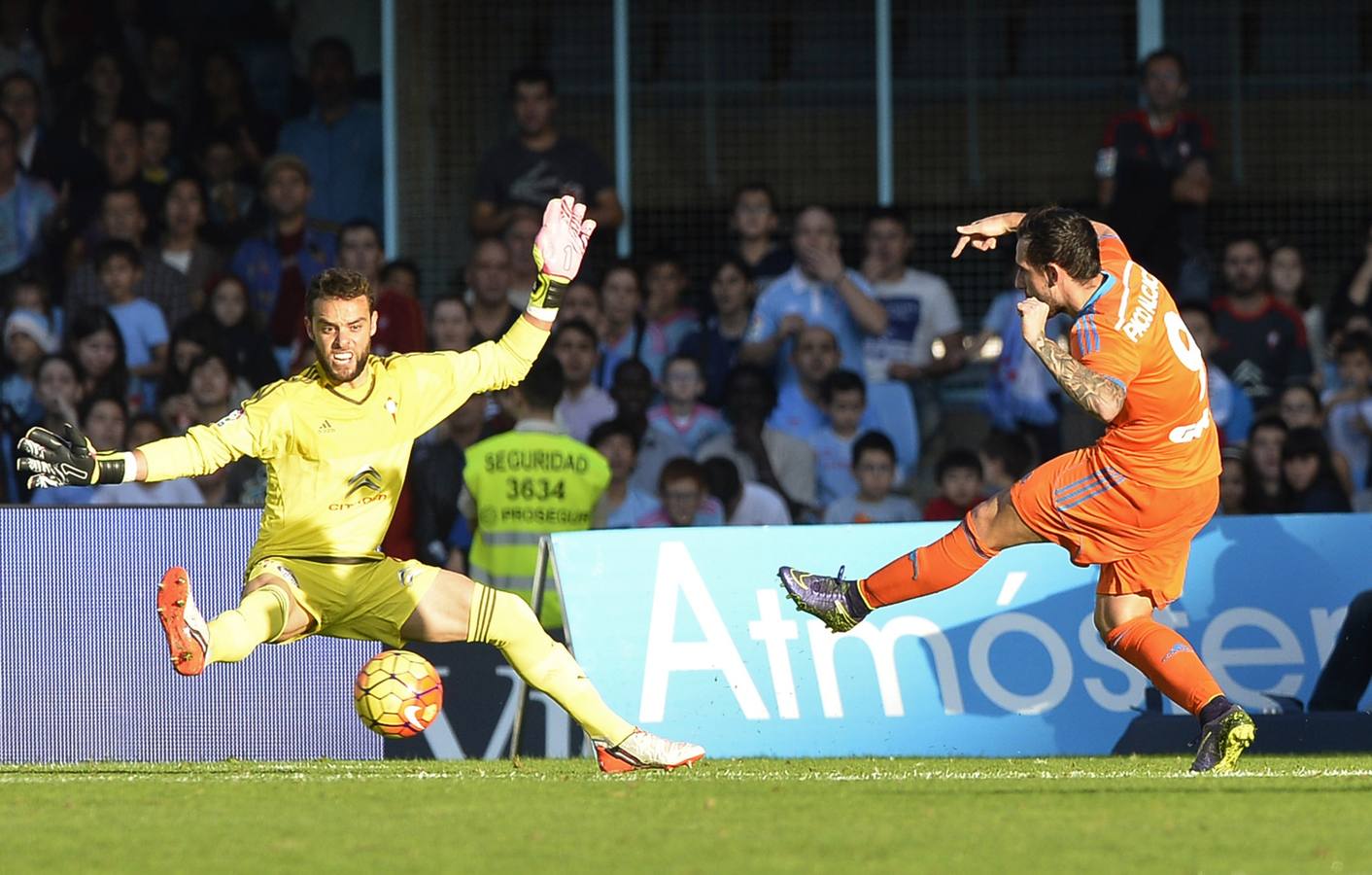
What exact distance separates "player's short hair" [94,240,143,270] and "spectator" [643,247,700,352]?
3167 millimetres

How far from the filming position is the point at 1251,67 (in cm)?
1426

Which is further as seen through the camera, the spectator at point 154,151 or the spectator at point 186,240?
the spectator at point 154,151

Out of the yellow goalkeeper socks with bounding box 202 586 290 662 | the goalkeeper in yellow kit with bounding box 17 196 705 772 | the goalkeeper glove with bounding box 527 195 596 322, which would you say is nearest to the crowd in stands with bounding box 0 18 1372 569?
the goalkeeper glove with bounding box 527 195 596 322

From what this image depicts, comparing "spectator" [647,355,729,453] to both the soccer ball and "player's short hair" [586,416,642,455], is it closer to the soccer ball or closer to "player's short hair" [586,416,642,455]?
"player's short hair" [586,416,642,455]

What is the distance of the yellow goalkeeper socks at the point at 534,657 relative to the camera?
26.4 feet

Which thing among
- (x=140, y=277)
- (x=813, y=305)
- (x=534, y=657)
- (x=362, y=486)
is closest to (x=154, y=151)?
(x=140, y=277)

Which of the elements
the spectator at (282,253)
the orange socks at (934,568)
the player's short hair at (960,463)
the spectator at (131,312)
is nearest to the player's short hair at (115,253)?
the spectator at (131,312)

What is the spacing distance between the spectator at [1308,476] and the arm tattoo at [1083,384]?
400 centimetres

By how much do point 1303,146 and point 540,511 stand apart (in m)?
6.34

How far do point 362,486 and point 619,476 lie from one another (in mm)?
3776

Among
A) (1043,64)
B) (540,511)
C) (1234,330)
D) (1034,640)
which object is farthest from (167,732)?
(1043,64)

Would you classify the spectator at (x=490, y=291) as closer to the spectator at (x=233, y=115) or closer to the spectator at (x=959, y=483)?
the spectator at (x=233, y=115)

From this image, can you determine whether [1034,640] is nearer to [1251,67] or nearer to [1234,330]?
[1234,330]

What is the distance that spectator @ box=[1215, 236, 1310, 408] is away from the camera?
12633 mm
